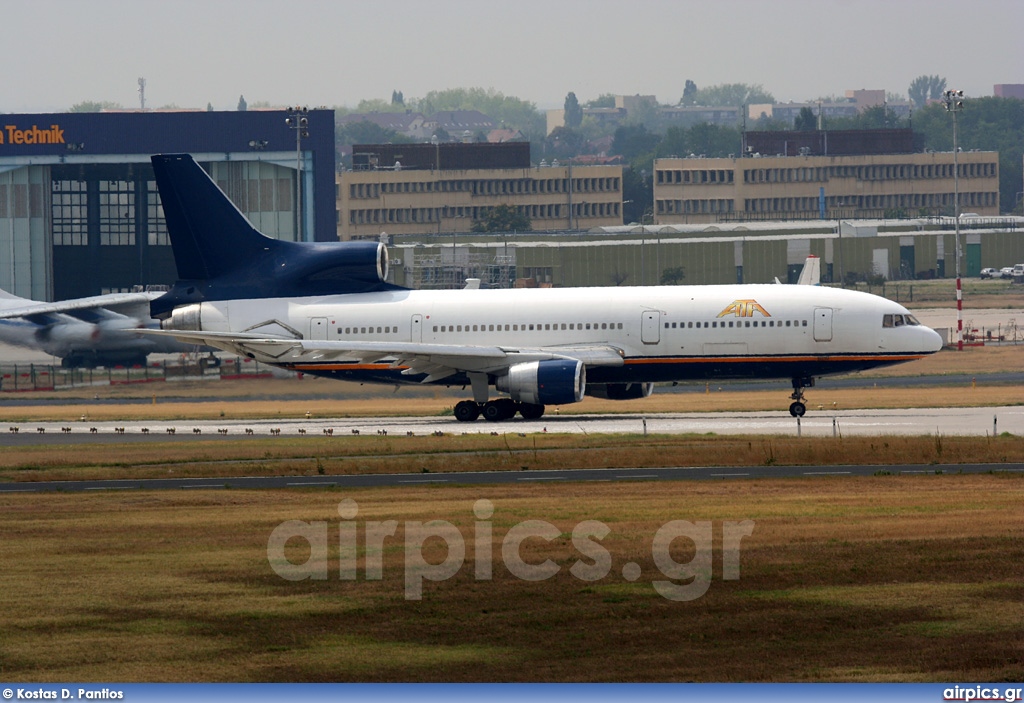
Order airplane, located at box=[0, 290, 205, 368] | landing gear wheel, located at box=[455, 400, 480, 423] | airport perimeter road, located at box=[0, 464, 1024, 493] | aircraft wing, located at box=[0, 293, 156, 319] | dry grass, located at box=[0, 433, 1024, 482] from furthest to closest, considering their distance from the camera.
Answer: airplane, located at box=[0, 290, 205, 368]
aircraft wing, located at box=[0, 293, 156, 319]
landing gear wheel, located at box=[455, 400, 480, 423]
dry grass, located at box=[0, 433, 1024, 482]
airport perimeter road, located at box=[0, 464, 1024, 493]

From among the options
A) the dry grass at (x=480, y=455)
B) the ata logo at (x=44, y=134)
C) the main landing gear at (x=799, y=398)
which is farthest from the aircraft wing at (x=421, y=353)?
the ata logo at (x=44, y=134)

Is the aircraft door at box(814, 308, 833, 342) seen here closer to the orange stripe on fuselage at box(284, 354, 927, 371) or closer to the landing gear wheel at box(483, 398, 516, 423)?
the orange stripe on fuselage at box(284, 354, 927, 371)

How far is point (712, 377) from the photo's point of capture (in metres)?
55.1

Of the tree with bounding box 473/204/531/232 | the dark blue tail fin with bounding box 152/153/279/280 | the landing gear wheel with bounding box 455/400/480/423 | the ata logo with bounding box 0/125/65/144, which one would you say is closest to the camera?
the landing gear wheel with bounding box 455/400/480/423

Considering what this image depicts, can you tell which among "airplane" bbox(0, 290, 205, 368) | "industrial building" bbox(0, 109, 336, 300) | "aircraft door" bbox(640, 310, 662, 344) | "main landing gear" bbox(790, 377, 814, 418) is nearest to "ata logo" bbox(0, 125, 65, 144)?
"industrial building" bbox(0, 109, 336, 300)

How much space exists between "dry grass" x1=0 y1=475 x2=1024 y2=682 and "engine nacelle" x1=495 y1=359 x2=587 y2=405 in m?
19.7

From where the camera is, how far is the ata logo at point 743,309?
177 ft

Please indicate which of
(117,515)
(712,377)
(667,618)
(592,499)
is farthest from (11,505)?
(712,377)

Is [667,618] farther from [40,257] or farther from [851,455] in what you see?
[40,257]

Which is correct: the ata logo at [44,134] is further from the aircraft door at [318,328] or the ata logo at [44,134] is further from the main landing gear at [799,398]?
the main landing gear at [799,398]

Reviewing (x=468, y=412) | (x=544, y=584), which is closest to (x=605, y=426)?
(x=468, y=412)

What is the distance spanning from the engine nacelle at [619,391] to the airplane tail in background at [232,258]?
368 inches

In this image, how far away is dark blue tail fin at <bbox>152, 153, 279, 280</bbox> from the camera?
194 ft

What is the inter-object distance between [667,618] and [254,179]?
8551 centimetres
